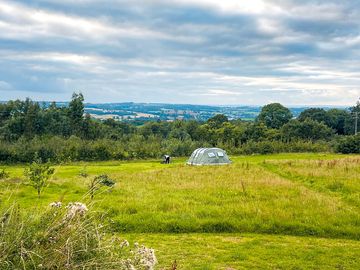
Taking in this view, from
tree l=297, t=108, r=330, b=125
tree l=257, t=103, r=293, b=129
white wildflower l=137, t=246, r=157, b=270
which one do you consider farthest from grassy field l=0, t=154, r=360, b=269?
tree l=297, t=108, r=330, b=125

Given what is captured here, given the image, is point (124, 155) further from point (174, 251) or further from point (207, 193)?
point (174, 251)

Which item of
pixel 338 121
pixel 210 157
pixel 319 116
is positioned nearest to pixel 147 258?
pixel 210 157

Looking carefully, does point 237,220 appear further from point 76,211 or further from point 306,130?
point 306,130

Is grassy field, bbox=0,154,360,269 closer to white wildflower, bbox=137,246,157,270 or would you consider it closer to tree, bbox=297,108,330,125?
white wildflower, bbox=137,246,157,270

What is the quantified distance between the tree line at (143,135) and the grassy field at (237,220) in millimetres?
19227

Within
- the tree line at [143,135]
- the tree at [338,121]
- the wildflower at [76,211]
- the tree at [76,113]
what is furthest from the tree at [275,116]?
the wildflower at [76,211]

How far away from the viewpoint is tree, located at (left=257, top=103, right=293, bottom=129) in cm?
8806

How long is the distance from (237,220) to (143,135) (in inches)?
2672

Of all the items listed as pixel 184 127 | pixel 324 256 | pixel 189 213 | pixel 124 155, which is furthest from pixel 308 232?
pixel 184 127

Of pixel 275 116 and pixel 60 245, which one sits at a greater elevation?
pixel 275 116

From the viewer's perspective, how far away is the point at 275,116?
89.1 metres

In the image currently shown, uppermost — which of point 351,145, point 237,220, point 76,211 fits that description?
point 76,211

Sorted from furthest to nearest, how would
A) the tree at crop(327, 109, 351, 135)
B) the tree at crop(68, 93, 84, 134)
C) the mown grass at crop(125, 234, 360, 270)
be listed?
the tree at crop(327, 109, 351, 135)
the tree at crop(68, 93, 84, 134)
the mown grass at crop(125, 234, 360, 270)

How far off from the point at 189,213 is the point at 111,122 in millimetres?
72578
